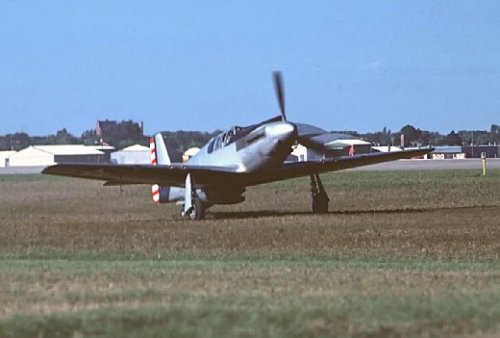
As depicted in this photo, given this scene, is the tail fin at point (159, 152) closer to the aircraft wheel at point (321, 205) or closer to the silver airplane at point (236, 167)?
the silver airplane at point (236, 167)

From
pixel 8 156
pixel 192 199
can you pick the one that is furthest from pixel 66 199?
pixel 8 156

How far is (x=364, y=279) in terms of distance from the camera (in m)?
13.7

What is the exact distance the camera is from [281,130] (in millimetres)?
31125

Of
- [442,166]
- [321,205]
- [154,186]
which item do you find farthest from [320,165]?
[442,166]

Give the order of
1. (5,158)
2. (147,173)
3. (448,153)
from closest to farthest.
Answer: (147,173), (448,153), (5,158)

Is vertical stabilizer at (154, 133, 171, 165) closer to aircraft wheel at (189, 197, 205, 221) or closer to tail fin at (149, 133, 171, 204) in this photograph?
tail fin at (149, 133, 171, 204)

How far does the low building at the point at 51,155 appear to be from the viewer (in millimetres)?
127000

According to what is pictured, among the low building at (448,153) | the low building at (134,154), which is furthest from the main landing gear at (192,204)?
Answer: the low building at (448,153)

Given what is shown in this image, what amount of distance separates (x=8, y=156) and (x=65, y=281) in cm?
14246

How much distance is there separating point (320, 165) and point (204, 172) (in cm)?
364

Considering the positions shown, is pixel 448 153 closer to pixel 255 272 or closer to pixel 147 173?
pixel 147 173

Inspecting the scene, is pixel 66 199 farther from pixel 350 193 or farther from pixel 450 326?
pixel 450 326

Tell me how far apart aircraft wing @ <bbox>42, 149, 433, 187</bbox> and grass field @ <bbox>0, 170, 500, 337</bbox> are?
3.95 ft

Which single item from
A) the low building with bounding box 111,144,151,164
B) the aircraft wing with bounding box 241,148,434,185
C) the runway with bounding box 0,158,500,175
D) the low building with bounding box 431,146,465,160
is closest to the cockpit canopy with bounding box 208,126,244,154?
the aircraft wing with bounding box 241,148,434,185
